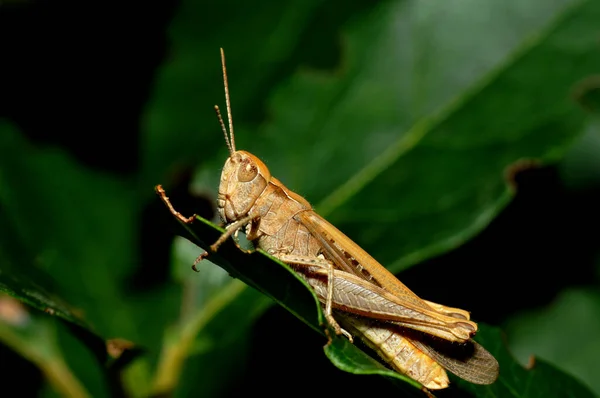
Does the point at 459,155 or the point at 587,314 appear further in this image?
the point at 587,314

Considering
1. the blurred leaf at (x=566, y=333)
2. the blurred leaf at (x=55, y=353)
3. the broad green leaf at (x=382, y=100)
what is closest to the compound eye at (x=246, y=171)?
the broad green leaf at (x=382, y=100)

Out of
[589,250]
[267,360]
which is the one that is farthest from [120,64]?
[589,250]

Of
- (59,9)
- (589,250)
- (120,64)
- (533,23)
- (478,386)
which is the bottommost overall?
(589,250)

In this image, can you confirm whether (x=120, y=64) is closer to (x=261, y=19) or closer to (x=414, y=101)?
(x=261, y=19)

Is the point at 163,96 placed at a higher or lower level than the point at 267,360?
higher

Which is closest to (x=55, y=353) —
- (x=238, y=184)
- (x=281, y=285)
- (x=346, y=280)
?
(x=238, y=184)

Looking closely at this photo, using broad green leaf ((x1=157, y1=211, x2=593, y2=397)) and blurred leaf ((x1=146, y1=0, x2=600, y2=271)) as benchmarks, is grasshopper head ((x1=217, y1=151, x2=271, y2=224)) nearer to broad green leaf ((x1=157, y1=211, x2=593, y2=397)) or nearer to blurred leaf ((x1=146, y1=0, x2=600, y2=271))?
blurred leaf ((x1=146, y1=0, x2=600, y2=271))

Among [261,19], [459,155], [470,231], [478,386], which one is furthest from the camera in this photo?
[261,19]
